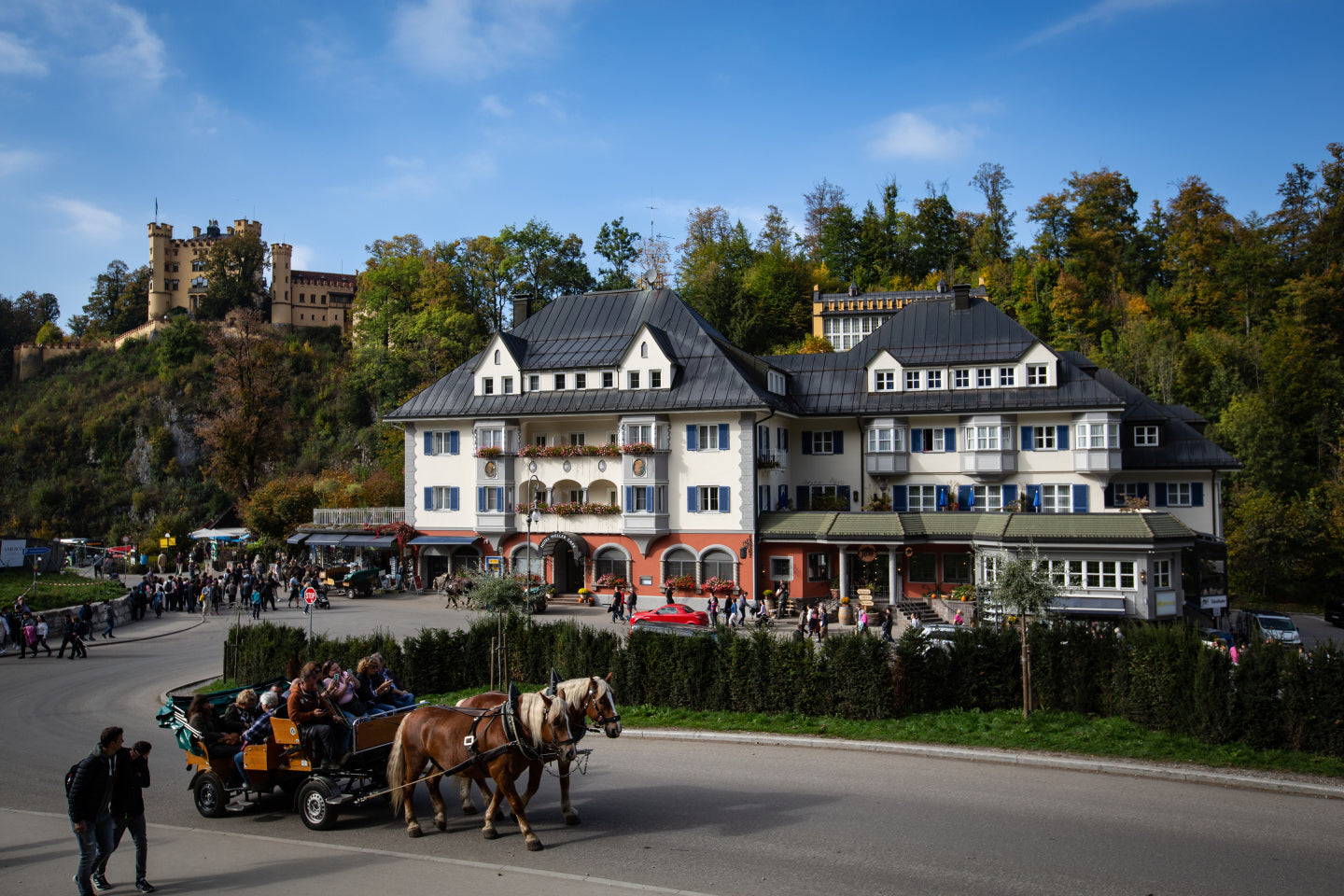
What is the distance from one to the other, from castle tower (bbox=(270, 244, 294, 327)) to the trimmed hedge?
10709 cm

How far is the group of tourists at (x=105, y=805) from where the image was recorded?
32.5 feet

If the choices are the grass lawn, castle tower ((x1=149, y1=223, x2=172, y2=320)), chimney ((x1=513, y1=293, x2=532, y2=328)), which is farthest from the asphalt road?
castle tower ((x1=149, y1=223, x2=172, y2=320))

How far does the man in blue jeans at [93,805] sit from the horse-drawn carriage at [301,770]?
2.64 m

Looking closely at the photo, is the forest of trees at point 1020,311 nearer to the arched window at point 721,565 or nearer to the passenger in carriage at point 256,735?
the arched window at point 721,565

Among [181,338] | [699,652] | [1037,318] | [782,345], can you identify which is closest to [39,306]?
[181,338]

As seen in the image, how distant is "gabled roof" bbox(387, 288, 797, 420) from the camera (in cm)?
4331

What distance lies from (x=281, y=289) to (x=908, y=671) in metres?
119

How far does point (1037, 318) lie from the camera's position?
70.8 m

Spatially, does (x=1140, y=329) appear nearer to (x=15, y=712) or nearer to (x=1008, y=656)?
(x=1008, y=656)

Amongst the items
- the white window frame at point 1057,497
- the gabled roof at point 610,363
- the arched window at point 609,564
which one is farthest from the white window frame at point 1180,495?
the arched window at point 609,564

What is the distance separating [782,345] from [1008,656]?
186ft

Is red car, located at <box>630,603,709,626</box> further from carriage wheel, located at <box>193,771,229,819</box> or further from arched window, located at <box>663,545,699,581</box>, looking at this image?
carriage wheel, located at <box>193,771,229,819</box>

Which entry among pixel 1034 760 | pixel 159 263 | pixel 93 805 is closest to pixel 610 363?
pixel 1034 760

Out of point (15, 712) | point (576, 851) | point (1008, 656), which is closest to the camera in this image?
point (576, 851)
